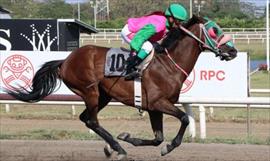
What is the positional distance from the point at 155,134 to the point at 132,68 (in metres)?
0.78

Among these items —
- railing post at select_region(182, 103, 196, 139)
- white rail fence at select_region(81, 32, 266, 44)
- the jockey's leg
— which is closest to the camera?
the jockey's leg

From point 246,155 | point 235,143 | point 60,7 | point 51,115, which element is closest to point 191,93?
point 235,143

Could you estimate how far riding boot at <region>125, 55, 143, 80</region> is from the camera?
6.47 meters

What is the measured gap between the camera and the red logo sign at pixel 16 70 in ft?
37.0

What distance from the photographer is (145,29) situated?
6.45 meters

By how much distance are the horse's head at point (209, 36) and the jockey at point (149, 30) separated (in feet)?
0.37

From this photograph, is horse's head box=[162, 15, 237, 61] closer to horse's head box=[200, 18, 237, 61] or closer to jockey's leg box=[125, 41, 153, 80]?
horse's head box=[200, 18, 237, 61]

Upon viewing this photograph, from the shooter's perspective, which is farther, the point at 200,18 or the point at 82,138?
the point at 82,138

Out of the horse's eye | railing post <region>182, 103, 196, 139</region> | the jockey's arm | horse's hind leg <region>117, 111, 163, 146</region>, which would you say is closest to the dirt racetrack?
railing post <region>182, 103, 196, 139</region>

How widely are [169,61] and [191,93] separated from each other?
4.01 m

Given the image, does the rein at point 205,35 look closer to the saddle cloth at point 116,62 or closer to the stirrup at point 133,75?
the saddle cloth at point 116,62

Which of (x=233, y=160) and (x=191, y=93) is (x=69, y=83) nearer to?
(x=233, y=160)

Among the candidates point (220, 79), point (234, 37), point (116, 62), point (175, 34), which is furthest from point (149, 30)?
point (234, 37)

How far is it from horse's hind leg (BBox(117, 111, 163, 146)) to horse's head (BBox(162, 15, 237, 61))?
0.90 meters
